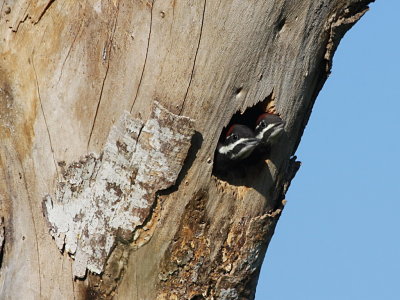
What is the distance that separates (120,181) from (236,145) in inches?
27.7

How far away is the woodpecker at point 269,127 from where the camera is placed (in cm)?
497

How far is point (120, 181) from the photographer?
4801mm

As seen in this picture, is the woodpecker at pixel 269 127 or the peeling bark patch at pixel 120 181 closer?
the peeling bark patch at pixel 120 181

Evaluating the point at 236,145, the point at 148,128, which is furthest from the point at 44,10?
the point at 236,145

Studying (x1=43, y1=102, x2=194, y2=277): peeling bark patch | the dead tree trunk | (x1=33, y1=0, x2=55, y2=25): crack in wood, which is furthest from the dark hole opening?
(x1=33, y1=0, x2=55, y2=25): crack in wood

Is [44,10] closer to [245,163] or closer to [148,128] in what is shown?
[148,128]

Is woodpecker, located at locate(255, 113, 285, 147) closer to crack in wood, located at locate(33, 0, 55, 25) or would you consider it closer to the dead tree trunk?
the dead tree trunk

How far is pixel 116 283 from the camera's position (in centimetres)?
489

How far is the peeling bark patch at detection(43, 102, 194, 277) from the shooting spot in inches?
187

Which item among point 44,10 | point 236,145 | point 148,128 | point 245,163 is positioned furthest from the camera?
point 245,163

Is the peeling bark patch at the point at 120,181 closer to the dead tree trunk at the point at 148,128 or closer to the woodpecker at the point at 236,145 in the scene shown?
the dead tree trunk at the point at 148,128

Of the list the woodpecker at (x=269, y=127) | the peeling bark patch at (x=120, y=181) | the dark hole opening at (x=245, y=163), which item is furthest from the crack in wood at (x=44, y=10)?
the woodpecker at (x=269, y=127)

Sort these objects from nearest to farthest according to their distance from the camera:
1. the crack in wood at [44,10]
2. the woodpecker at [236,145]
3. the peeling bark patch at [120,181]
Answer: the peeling bark patch at [120,181]
the woodpecker at [236,145]
the crack in wood at [44,10]

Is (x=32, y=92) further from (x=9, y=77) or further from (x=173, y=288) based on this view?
(x=173, y=288)
